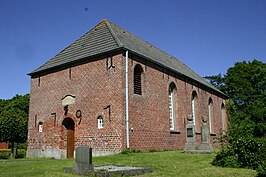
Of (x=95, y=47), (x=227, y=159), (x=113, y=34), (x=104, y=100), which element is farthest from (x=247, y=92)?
(x=227, y=159)

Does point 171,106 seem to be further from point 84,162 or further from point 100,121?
point 84,162

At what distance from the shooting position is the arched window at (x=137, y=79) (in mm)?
17545

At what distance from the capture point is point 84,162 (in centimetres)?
898

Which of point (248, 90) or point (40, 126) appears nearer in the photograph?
point (40, 126)

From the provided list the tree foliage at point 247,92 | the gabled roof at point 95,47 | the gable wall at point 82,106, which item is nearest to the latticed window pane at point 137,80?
the gabled roof at point 95,47

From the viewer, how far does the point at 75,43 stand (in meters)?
21.2

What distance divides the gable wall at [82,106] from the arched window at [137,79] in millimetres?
1690

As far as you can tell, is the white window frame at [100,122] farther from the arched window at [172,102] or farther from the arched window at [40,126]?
the arched window at [172,102]

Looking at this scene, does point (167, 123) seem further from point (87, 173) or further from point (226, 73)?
point (226, 73)

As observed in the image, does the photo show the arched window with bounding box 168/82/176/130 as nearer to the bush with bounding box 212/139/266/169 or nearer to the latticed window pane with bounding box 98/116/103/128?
the latticed window pane with bounding box 98/116/103/128

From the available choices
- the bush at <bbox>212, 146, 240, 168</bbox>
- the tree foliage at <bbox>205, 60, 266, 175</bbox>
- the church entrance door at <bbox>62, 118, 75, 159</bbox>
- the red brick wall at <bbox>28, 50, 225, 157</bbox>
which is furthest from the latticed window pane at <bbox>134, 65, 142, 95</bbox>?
the tree foliage at <bbox>205, 60, 266, 175</bbox>

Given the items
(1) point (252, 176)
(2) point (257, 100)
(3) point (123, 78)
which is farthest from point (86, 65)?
(2) point (257, 100)

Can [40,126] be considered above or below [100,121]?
below

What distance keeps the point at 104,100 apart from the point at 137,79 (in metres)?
2.65
